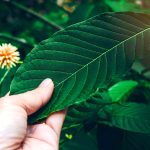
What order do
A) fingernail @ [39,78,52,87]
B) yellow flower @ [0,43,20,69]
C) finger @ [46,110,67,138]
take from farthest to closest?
1. yellow flower @ [0,43,20,69]
2. finger @ [46,110,67,138]
3. fingernail @ [39,78,52,87]

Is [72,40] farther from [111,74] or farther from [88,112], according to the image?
[88,112]

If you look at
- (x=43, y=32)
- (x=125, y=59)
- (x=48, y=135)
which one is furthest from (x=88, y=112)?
(x=43, y=32)

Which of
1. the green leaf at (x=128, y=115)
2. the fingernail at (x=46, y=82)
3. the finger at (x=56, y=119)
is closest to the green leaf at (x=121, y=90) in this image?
the green leaf at (x=128, y=115)

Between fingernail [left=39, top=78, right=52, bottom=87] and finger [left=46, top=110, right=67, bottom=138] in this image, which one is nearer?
fingernail [left=39, top=78, right=52, bottom=87]

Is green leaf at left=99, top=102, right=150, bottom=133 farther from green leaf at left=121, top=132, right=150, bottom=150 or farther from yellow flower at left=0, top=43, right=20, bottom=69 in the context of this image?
yellow flower at left=0, top=43, right=20, bottom=69

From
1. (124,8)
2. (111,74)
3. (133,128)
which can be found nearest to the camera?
(111,74)

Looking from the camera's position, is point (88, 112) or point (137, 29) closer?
point (137, 29)

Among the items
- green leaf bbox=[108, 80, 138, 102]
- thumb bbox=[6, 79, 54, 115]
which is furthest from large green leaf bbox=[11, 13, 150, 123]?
green leaf bbox=[108, 80, 138, 102]
